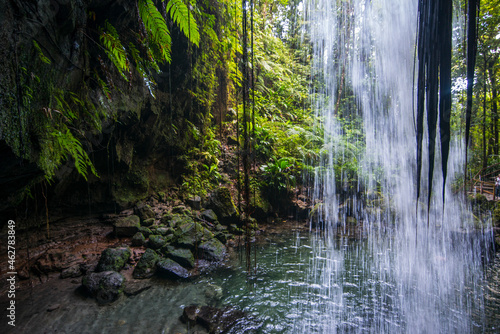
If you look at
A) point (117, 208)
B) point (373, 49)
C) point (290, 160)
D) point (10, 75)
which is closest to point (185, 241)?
point (117, 208)

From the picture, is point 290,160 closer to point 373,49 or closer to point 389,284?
point 389,284

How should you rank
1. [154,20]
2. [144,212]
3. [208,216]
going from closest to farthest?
[154,20]
[144,212]
[208,216]

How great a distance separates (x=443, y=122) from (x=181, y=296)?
13.1ft

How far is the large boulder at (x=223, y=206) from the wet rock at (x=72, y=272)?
10.8 ft

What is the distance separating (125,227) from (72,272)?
127cm

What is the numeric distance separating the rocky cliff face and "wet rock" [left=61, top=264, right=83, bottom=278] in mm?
1328

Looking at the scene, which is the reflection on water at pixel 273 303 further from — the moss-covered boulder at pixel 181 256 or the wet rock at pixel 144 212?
the wet rock at pixel 144 212

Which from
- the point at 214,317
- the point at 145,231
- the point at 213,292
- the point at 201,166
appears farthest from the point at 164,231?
the point at 214,317

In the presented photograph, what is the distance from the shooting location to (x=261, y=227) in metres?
7.34

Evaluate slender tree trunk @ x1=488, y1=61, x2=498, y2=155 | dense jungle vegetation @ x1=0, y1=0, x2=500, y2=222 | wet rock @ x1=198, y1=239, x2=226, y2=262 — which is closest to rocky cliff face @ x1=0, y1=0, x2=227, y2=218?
dense jungle vegetation @ x1=0, y1=0, x2=500, y2=222

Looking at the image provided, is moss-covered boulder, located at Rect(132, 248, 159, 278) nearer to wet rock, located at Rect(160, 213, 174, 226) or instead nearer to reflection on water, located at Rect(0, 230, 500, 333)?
reflection on water, located at Rect(0, 230, 500, 333)

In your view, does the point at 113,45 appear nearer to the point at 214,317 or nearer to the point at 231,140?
the point at 214,317

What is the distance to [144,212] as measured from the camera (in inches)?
214

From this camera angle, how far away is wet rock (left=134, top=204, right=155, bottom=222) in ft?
17.7
